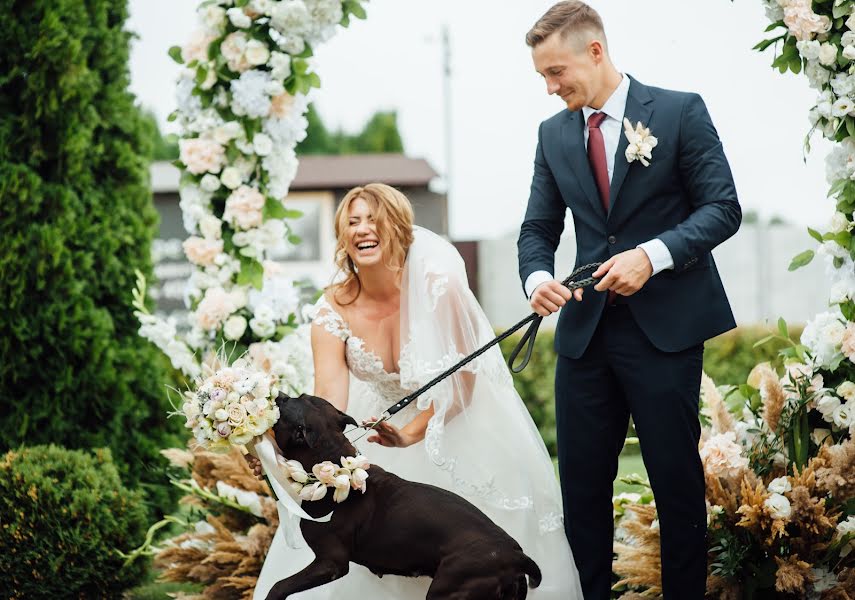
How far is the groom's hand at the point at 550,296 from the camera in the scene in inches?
129

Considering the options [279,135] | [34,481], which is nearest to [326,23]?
[279,135]

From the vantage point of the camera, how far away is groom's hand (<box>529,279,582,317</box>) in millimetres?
3279

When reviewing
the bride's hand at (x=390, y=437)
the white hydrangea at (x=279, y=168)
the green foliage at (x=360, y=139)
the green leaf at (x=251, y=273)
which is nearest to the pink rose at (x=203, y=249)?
the green leaf at (x=251, y=273)

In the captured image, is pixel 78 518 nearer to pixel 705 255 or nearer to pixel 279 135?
pixel 279 135

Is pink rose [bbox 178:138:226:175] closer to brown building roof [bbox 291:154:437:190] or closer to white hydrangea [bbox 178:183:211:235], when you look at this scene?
white hydrangea [bbox 178:183:211:235]

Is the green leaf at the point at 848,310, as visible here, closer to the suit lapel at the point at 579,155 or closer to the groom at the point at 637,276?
the groom at the point at 637,276

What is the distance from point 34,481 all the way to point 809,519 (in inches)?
135

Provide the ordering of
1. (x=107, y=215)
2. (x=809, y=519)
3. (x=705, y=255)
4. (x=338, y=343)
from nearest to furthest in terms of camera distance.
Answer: (x=705, y=255) < (x=809, y=519) < (x=338, y=343) < (x=107, y=215)

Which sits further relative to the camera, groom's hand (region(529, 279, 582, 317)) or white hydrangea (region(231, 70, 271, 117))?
white hydrangea (region(231, 70, 271, 117))

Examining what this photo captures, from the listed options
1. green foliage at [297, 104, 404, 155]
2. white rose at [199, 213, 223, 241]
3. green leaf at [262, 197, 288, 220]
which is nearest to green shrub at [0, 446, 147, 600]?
white rose at [199, 213, 223, 241]

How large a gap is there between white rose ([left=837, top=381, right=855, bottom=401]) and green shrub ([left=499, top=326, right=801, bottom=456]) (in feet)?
19.0

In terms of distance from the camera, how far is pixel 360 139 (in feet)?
158

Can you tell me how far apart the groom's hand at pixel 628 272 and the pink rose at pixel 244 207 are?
2446 millimetres

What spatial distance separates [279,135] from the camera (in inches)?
204
